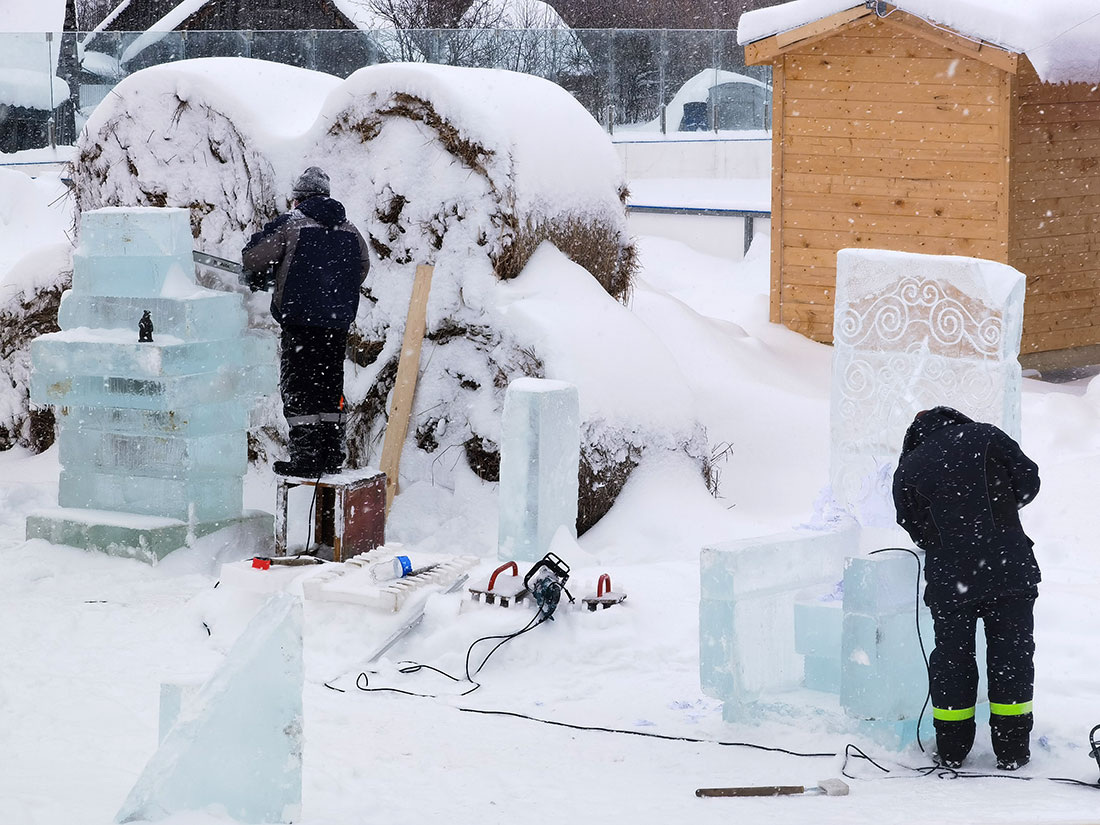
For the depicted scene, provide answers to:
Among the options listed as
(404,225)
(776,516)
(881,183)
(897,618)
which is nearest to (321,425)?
(404,225)

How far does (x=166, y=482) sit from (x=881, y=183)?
676cm

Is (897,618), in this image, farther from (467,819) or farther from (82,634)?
(82,634)

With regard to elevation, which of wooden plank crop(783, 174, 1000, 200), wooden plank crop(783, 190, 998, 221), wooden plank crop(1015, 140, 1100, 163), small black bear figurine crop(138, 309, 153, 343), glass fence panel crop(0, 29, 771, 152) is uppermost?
glass fence panel crop(0, 29, 771, 152)

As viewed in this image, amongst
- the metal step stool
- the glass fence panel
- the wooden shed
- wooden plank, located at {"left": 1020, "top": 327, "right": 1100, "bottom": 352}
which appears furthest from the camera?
the glass fence panel

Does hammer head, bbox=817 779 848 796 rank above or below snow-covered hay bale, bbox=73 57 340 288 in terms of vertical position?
below

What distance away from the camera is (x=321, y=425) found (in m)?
8.76

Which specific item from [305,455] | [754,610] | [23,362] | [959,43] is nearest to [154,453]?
[305,455]

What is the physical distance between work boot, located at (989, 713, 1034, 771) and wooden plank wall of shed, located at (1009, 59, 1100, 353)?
720 cm

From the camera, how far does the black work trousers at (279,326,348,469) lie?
343 inches

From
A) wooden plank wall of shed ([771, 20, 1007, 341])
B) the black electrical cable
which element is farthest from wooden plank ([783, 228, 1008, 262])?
the black electrical cable

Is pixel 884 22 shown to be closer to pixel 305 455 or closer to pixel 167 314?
pixel 305 455

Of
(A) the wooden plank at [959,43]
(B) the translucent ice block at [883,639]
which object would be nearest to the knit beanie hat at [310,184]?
(B) the translucent ice block at [883,639]

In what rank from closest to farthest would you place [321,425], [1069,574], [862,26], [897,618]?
[897,618] → [1069,574] → [321,425] → [862,26]

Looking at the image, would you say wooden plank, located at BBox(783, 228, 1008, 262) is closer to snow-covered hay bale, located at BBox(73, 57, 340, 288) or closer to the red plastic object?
snow-covered hay bale, located at BBox(73, 57, 340, 288)
